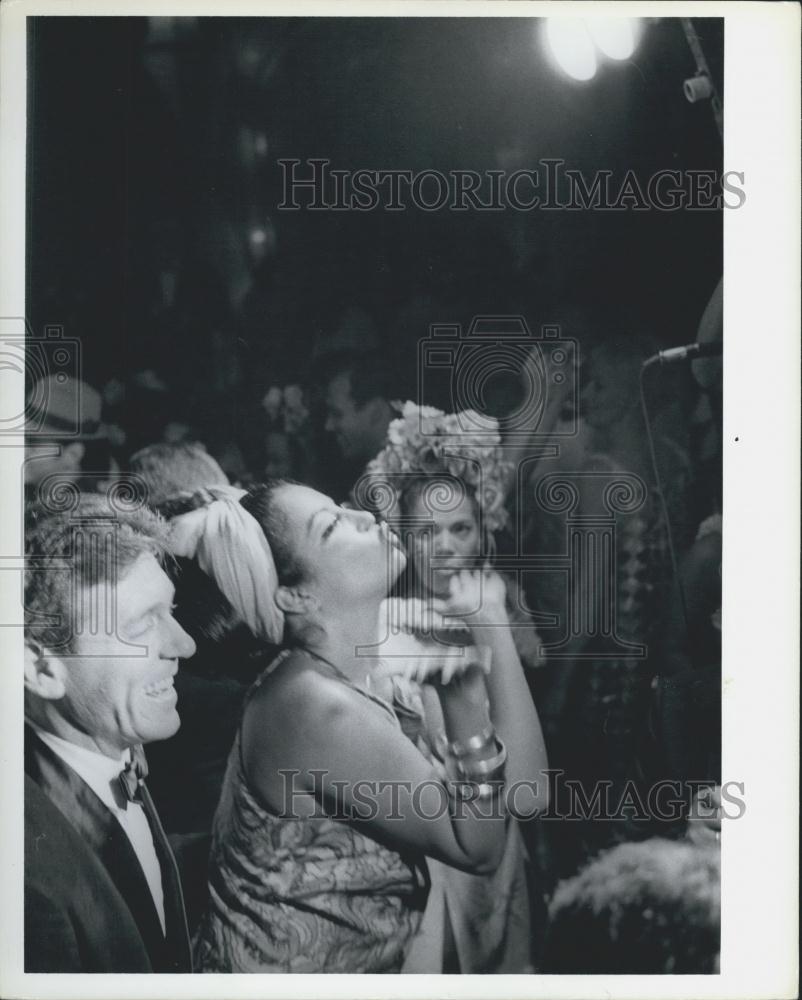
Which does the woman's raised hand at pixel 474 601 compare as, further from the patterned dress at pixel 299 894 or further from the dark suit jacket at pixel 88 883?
the dark suit jacket at pixel 88 883

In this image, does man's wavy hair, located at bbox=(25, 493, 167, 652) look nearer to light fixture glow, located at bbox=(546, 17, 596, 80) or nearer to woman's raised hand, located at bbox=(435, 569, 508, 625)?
woman's raised hand, located at bbox=(435, 569, 508, 625)

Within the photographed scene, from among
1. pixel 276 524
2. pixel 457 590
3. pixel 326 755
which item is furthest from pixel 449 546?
pixel 326 755

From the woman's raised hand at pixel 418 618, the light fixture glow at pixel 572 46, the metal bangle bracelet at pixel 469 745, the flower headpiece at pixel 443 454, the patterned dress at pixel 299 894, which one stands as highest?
the light fixture glow at pixel 572 46

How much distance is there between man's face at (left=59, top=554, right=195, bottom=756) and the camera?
220 cm

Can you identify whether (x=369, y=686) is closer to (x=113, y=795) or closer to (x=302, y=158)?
(x=113, y=795)

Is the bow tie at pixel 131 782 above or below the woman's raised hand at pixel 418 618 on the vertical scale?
below

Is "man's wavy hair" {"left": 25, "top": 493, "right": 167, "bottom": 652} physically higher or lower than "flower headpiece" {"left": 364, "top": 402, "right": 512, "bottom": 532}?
lower

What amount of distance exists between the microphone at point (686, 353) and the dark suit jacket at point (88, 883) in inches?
47.1

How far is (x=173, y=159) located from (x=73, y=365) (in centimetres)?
40

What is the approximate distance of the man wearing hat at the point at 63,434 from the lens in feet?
7.20

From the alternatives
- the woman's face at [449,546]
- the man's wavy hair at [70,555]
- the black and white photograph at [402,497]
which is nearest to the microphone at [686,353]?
the black and white photograph at [402,497]

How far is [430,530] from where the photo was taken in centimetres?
220

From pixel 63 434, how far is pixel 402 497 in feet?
1.96

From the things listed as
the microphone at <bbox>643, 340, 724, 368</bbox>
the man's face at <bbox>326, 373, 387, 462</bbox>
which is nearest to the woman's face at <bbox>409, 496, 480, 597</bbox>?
the man's face at <bbox>326, 373, 387, 462</bbox>
